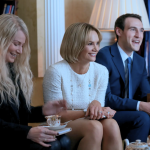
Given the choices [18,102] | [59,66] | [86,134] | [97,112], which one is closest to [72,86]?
[59,66]

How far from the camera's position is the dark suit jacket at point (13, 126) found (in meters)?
1.56

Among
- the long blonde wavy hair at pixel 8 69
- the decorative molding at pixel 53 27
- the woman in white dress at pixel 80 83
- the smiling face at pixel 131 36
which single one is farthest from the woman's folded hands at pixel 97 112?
the decorative molding at pixel 53 27

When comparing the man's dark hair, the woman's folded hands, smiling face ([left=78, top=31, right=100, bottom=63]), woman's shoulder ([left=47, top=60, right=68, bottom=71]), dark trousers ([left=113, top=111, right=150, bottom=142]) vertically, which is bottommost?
dark trousers ([left=113, top=111, right=150, bottom=142])

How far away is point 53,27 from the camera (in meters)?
2.96

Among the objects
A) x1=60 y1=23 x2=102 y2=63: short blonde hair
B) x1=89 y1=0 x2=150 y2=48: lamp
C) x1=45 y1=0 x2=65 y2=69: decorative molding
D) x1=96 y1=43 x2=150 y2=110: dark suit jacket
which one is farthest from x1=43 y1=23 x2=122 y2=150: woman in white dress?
x1=89 y1=0 x2=150 y2=48: lamp

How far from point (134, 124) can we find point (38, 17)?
1.50 meters

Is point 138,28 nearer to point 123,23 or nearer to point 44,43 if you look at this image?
point 123,23

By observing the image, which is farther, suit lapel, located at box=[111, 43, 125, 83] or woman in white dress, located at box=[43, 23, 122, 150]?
suit lapel, located at box=[111, 43, 125, 83]

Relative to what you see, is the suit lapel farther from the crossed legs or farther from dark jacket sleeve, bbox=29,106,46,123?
dark jacket sleeve, bbox=29,106,46,123

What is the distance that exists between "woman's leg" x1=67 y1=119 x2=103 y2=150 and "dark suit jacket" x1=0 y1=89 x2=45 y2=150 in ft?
1.16

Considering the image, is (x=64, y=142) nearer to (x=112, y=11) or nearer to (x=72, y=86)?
(x=72, y=86)

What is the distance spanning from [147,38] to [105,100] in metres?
1.33

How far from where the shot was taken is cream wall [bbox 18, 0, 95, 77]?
316 cm

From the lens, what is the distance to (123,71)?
2.64 meters
